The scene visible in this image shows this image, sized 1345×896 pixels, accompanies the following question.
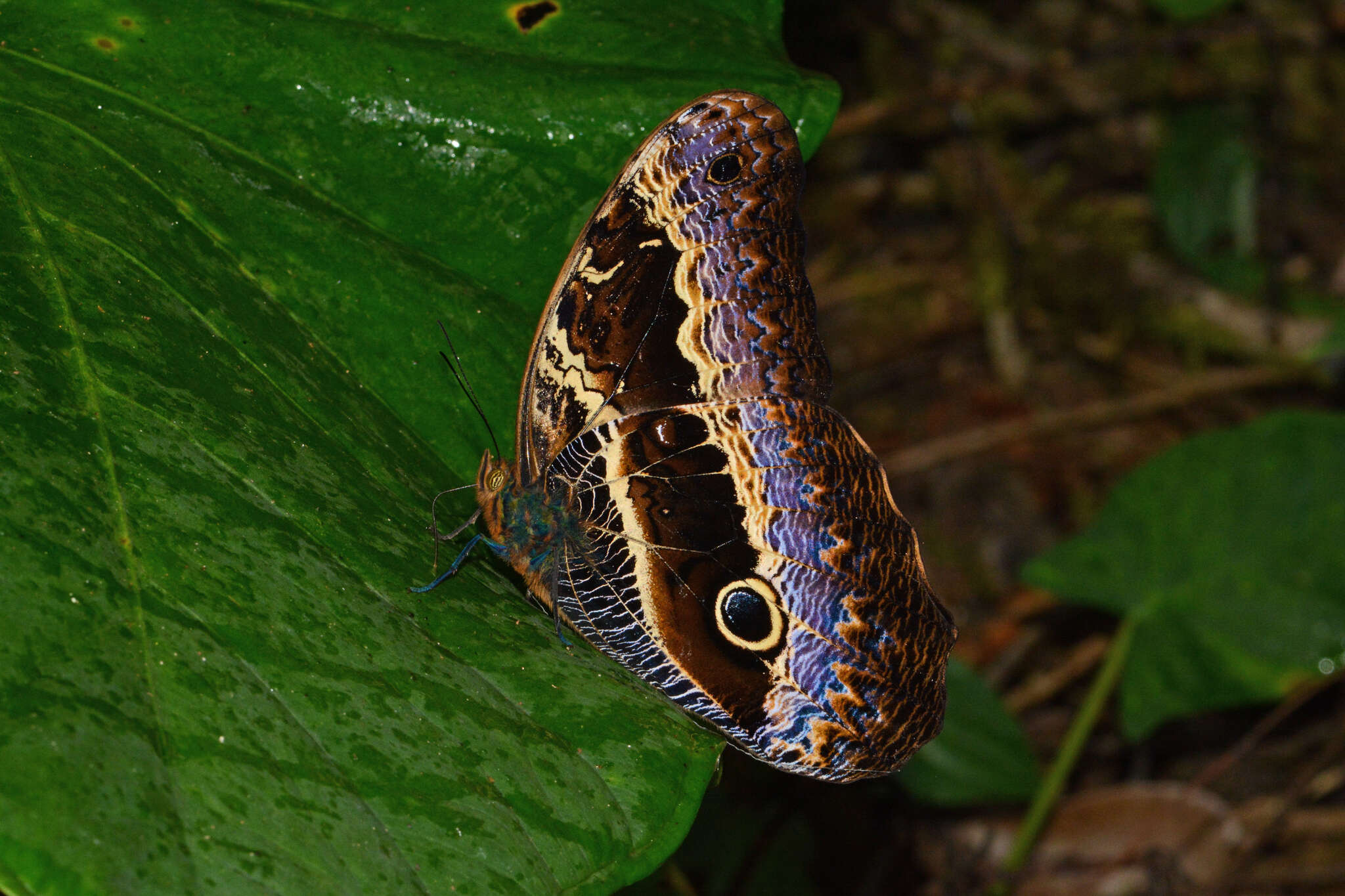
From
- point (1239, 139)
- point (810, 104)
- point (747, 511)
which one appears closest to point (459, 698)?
point (747, 511)

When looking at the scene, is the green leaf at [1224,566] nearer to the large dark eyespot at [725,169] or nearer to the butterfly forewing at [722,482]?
the butterfly forewing at [722,482]

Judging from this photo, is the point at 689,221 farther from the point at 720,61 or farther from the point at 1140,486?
the point at 1140,486

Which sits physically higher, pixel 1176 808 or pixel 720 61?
pixel 720 61

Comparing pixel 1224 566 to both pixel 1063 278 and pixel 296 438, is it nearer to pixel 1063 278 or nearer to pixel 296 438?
pixel 1063 278

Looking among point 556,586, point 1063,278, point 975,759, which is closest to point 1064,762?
point 975,759

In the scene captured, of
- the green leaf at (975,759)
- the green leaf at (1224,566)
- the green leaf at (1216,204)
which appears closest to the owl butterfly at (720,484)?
the green leaf at (975,759)
